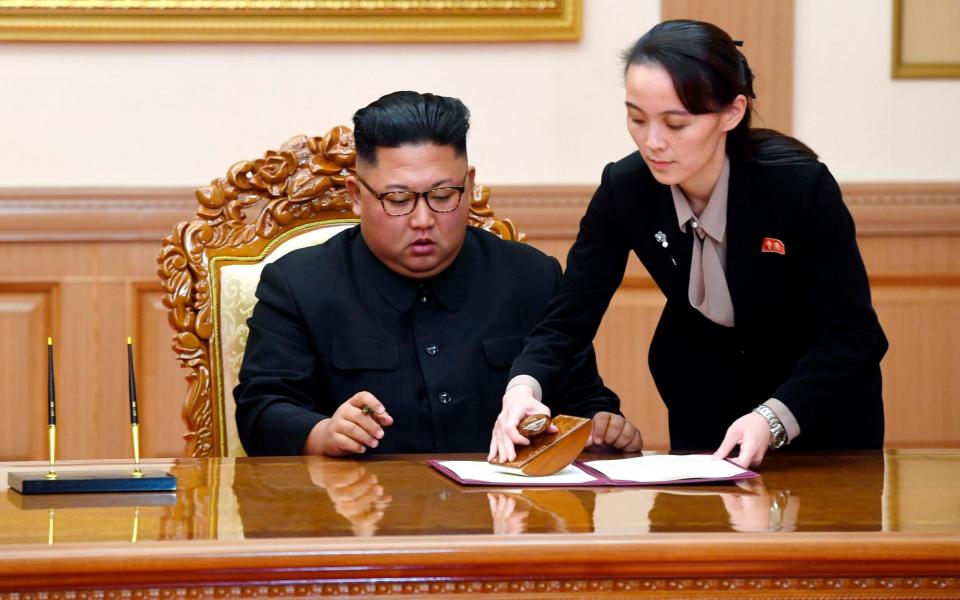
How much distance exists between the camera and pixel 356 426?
6.73ft

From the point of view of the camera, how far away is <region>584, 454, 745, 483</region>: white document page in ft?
5.94

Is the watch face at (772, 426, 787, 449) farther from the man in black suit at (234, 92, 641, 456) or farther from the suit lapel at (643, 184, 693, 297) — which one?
the man in black suit at (234, 92, 641, 456)

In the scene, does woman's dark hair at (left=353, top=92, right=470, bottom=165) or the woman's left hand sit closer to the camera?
the woman's left hand

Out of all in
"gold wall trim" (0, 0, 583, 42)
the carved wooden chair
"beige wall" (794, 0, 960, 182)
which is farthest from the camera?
"beige wall" (794, 0, 960, 182)

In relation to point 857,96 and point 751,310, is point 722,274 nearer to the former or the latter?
point 751,310

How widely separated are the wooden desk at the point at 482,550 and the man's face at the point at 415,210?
0.94 meters

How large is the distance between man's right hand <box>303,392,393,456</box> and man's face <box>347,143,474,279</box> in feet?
1.56

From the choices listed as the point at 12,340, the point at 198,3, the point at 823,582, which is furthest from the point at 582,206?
the point at 823,582

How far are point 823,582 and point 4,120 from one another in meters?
3.20

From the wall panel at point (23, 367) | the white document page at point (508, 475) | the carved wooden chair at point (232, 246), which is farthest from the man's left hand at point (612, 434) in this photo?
the wall panel at point (23, 367)

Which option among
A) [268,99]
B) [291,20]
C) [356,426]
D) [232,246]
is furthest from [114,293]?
[356,426]

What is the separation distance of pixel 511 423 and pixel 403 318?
2.07 feet

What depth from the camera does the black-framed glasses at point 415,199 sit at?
95.7 inches

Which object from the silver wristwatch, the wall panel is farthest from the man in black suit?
the wall panel
